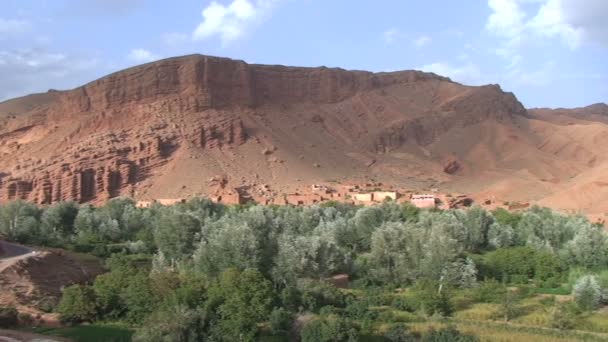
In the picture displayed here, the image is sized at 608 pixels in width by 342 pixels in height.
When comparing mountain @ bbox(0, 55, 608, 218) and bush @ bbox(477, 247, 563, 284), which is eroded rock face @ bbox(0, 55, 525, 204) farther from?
bush @ bbox(477, 247, 563, 284)

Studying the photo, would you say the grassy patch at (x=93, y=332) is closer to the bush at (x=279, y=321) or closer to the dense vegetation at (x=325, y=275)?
the dense vegetation at (x=325, y=275)

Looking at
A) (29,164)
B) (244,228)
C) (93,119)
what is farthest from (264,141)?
(244,228)

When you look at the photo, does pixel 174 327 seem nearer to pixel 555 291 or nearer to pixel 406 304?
pixel 406 304

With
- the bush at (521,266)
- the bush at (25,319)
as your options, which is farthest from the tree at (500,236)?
the bush at (25,319)

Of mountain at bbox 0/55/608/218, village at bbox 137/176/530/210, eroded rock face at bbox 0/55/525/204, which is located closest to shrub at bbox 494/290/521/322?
village at bbox 137/176/530/210

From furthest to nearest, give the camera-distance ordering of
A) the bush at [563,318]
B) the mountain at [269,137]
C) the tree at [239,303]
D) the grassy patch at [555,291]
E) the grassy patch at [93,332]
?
the mountain at [269,137] < the grassy patch at [555,291] < the bush at [563,318] < the grassy patch at [93,332] < the tree at [239,303]

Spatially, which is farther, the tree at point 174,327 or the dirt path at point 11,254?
the dirt path at point 11,254

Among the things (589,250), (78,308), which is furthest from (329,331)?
(589,250)
